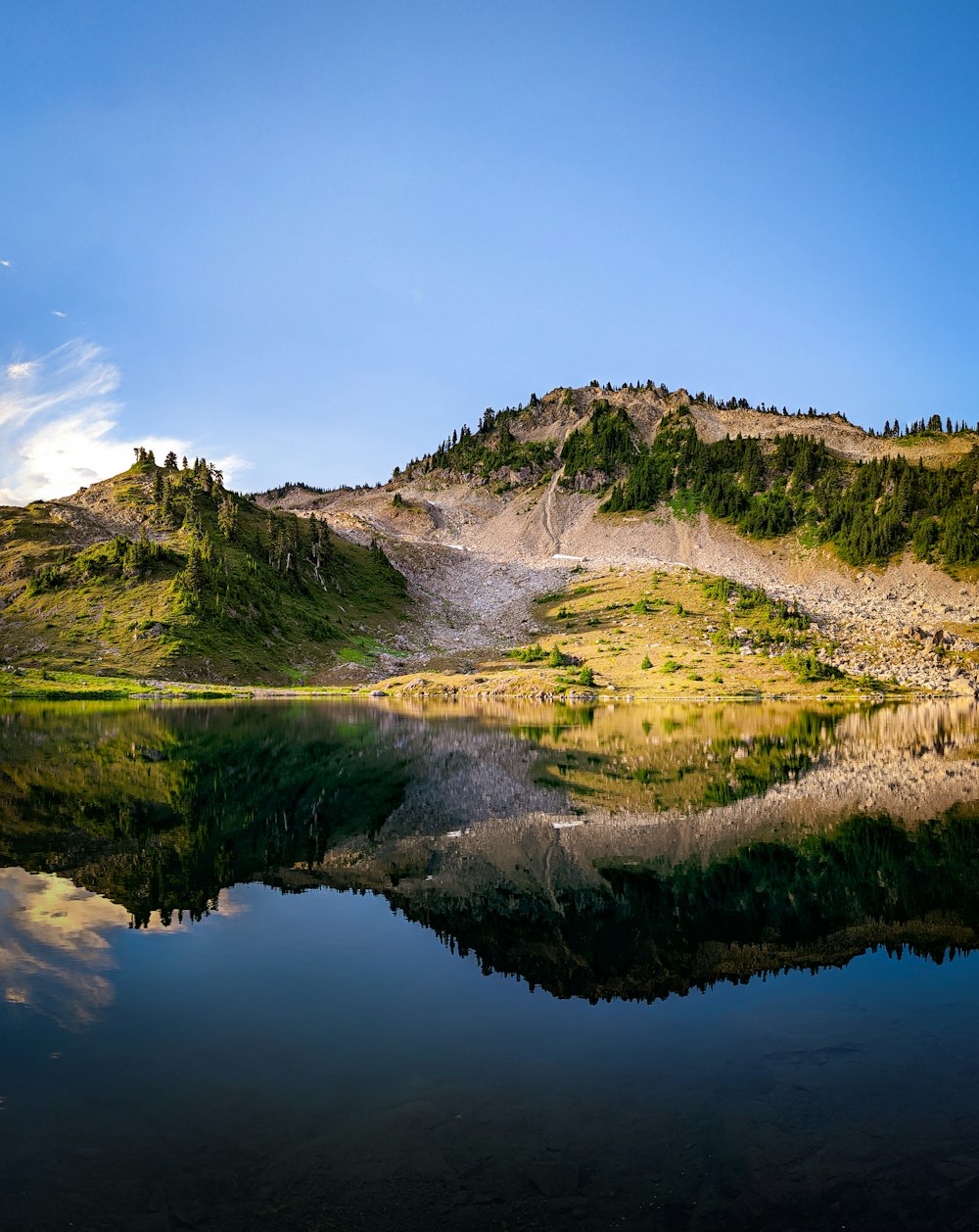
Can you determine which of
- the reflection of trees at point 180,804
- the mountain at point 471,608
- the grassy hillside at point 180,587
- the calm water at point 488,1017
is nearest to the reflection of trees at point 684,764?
the calm water at point 488,1017

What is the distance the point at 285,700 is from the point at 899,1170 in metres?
105

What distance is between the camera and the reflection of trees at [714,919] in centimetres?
1498

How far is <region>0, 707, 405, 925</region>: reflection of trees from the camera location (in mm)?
21516

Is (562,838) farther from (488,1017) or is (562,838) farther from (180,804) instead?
(180,804)

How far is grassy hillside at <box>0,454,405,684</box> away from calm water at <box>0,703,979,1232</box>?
101012 mm

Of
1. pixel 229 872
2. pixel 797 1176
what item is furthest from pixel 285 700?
pixel 797 1176

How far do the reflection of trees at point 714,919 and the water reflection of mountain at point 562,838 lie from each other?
69 millimetres

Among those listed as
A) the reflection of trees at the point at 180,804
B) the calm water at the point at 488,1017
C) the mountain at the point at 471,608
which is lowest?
the calm water at the point at 488,1017

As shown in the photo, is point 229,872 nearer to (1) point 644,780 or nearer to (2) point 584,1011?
(2) point 584,1011

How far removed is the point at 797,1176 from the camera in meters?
8.53

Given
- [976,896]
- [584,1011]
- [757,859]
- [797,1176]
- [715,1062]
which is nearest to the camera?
[797,1176]

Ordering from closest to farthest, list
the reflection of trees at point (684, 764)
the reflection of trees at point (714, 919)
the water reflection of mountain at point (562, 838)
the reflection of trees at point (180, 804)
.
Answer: the reflection of trees at point (714, 919)
the water reflection of mountain at point (562, 838)
the reflection of trees at point (180, 804)
the reflection of trees at point (684, 764)

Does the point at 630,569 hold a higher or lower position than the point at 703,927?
higher

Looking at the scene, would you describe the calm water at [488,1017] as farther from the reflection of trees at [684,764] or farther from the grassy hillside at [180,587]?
the grassy hillside at [180,587]
